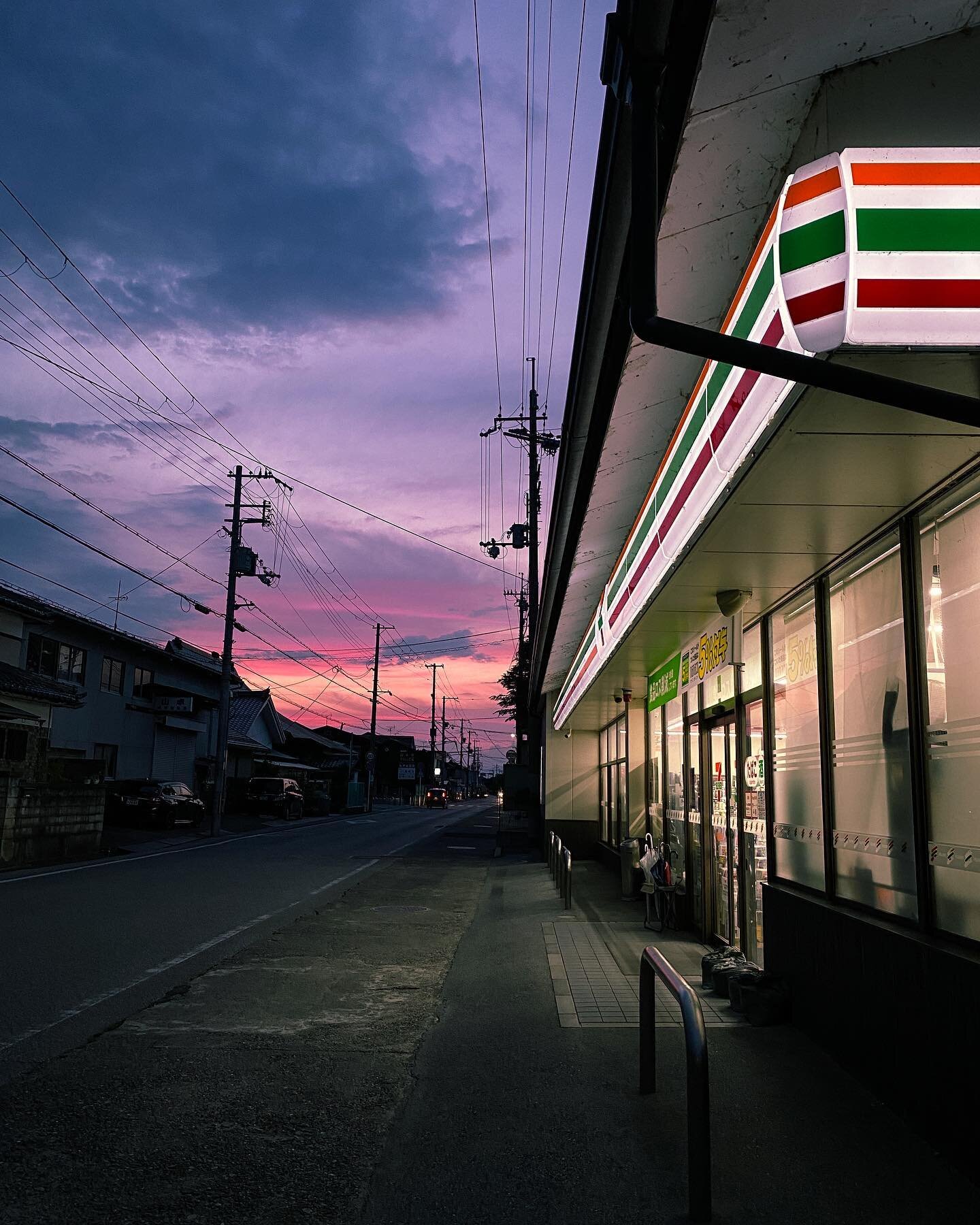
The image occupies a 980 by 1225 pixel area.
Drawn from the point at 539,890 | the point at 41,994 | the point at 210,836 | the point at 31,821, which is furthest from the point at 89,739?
the point at 41,994

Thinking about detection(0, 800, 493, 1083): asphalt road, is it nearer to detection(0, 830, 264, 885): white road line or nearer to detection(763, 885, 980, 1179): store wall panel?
detection(0, 830, 264, 885): white road line

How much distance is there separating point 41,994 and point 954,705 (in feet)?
22.7

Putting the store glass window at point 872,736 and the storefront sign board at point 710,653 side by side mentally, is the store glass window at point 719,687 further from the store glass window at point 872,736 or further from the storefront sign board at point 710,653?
the store glass window at point 872,736

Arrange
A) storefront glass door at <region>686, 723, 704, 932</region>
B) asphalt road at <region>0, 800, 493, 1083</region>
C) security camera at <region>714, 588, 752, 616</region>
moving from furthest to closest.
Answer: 1. storefront glass door at <region>686, 723, 704, 932</region>
2. security camera at <region>714, 588, 752, 616</region>
3. asphalt road at <region>0, 800, 493, 1083</region>

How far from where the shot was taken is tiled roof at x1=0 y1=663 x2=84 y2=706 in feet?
81.2

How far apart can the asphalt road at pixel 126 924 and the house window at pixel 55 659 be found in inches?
428

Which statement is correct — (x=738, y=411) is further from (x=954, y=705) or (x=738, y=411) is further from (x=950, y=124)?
(x=954, y=705)

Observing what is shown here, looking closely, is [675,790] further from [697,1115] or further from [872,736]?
[697,1115]

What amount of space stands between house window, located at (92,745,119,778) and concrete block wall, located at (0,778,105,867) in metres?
14.4

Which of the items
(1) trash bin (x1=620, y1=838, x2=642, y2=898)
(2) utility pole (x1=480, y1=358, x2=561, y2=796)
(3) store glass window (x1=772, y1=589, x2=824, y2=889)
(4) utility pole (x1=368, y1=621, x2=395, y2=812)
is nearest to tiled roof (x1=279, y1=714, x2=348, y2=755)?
(4) utility pole (x1=368, y1=621, x2=395, y2=812)

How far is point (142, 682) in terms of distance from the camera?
38.9 m

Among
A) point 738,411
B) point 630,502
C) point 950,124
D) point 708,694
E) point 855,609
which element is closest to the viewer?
point 950,124

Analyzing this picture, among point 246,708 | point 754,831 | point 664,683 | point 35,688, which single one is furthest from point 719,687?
point 246,708

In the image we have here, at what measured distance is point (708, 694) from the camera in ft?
33.2
